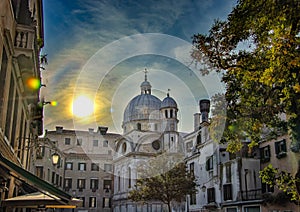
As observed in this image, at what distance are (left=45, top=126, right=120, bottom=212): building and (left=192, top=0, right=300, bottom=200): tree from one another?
1981 inches

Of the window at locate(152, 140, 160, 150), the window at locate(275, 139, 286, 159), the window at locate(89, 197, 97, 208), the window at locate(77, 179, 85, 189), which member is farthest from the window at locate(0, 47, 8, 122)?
the window at locate(89, 197, 97, 208)

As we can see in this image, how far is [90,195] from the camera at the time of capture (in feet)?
221

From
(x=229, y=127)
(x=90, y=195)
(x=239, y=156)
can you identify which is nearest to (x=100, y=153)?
(x=90, y=195)

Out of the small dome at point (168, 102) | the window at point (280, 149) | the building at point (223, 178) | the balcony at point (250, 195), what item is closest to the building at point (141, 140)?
the small dome at point (168, 102)

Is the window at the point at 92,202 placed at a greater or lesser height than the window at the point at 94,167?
lesser

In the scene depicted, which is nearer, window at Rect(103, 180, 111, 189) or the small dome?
window at Rect(103, 180, 111, 189)

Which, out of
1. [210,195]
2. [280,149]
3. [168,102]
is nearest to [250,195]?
[280,149]

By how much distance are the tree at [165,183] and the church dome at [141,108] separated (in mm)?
34878

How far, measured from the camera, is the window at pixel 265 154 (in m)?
30.8

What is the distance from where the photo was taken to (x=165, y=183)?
121 feet

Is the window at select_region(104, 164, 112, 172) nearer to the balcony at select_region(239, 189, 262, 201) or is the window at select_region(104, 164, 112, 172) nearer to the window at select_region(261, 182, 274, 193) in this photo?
A: the balcony at select_region(239, 189, 262, 201)

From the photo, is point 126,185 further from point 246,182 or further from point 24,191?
point 24,191

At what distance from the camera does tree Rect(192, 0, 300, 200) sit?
10672mm

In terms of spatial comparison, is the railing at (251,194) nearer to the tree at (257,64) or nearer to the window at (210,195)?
the window at (210,195)
